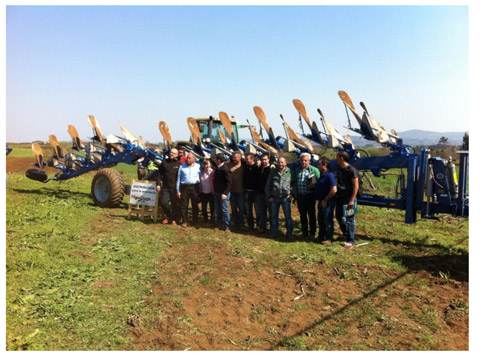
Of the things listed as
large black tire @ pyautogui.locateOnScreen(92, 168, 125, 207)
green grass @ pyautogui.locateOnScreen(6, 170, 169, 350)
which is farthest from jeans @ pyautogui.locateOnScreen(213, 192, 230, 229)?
large black tire @ pyautogui.locateOnScreen(92, 168, 125, 207)

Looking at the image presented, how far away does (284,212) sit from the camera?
7852mm

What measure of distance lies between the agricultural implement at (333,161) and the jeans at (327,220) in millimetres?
1067

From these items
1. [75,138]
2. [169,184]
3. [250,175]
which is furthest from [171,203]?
[75,138]

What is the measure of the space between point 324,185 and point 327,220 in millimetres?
698

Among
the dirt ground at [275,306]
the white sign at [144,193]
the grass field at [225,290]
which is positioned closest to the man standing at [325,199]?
the grass field at [225,290]

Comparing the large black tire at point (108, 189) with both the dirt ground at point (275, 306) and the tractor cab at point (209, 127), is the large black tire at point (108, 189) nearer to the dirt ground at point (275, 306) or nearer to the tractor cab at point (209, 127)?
the tractor cab at point (209, 127)

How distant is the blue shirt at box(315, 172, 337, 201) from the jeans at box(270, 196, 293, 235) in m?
0.68

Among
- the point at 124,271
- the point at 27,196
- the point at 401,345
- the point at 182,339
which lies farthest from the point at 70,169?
the point at 401,345

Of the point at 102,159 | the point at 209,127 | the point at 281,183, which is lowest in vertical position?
the point at 281,183

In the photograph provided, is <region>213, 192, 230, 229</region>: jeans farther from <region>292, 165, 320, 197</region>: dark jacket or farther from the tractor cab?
the tractor cab

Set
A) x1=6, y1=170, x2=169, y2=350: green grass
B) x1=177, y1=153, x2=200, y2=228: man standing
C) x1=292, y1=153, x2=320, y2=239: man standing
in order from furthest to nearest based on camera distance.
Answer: x1=177, y1=153, x2=200, y2=228: man standing
x1=292, y1=153, x2=320, y2=239: man standing
x1=6, y1=170, x2=169, y2=350: green grass

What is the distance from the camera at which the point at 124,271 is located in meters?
5.74

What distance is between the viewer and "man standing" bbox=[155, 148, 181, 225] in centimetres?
901

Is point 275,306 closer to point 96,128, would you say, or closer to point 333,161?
point 333,161
